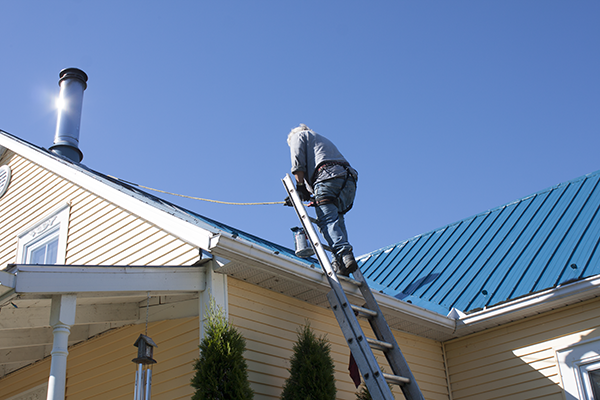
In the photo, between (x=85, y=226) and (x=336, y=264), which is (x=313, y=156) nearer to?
(x=336, y=264)

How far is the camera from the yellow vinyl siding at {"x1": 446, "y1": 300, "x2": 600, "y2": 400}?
6.84m

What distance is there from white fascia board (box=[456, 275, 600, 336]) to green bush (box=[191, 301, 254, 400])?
3.44m

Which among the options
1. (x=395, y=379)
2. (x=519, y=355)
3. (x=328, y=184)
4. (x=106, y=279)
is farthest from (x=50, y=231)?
(x=519, y=355)

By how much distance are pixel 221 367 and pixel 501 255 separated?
16.4 feet

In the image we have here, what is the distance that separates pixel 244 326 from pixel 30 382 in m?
3.42

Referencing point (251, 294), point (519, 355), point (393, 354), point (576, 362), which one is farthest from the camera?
point (519, 355)

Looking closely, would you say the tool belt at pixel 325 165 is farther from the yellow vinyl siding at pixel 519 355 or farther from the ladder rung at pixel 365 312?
the yellow vinyl siding at pixel 519 355

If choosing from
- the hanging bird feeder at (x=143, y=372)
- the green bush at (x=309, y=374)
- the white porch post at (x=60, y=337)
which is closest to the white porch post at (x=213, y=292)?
the hanging bird feeder at (x=143, y=372)

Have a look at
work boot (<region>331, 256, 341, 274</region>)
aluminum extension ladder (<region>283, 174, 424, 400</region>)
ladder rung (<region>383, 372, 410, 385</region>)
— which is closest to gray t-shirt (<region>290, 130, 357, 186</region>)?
aluminum extension ladder (<region>283, 174, 424, 400</region>)

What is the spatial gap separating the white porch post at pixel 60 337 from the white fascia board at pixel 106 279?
121 millimetres

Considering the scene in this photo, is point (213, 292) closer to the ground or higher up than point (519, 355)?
higher up

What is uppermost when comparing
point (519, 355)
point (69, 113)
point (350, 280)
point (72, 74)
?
point (72, 74)

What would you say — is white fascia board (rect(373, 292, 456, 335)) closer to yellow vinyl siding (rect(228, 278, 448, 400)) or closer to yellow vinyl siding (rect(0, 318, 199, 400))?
yellow vinyl siding (rect(228, 278, 448, 400))

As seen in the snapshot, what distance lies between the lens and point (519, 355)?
23.8ft
